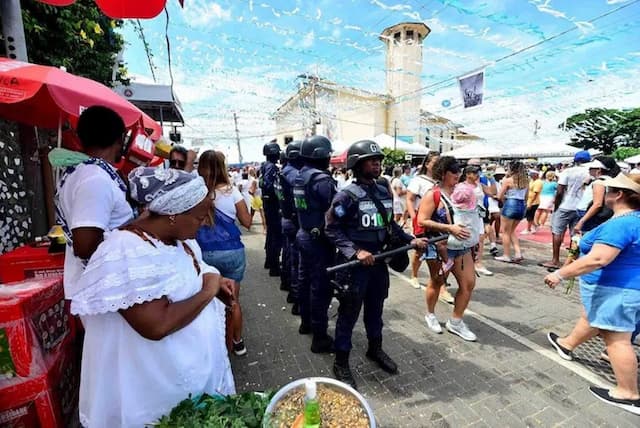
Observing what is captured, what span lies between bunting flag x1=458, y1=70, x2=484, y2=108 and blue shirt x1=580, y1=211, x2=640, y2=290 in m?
10.4

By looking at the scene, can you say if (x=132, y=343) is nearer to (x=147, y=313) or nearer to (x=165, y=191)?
(x=147, y=313)

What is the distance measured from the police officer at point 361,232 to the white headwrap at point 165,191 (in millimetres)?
1489

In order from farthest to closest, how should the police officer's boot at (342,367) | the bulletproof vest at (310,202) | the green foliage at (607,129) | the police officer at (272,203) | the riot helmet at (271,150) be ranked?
the green foliage at (607,129)
the riot helmet at (271,150)
the police officer at (272,203)
the bulletproof vest at (310,202)
the police officer's boot at (342,367)

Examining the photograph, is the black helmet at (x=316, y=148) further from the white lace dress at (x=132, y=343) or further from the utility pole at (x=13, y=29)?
the utility pole at (x=13, y=29)

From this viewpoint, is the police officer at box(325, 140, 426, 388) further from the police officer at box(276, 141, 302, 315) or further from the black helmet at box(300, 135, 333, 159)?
the police officer at box(276, 141, 302, 315)

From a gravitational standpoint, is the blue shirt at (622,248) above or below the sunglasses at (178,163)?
below

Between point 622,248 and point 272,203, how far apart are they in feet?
14.2

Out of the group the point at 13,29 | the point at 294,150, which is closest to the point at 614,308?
the point at 294,150

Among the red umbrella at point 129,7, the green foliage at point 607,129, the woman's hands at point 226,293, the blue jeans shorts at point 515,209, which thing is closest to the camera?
the woman's hands at point 226,293

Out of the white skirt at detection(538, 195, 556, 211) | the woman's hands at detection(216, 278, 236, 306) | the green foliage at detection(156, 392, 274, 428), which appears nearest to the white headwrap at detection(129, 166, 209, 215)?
the woman's hands at detection(216, 278, 236, 306)

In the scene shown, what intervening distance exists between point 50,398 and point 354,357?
95.5 inches

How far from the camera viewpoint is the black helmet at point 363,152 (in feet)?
8.72

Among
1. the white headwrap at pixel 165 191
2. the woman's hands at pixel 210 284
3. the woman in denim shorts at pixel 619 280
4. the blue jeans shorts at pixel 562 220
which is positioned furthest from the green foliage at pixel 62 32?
the blue jeans shorts at pixel 562 220

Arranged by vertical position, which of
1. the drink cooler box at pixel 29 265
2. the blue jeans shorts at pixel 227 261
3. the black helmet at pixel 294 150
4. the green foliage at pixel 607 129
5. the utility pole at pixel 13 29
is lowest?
the blue jeans shorts at pixel 227 261
